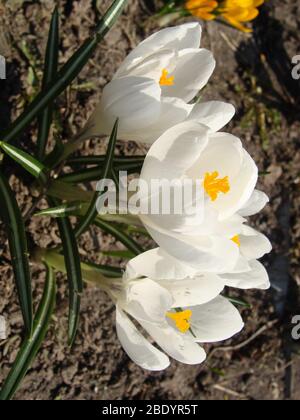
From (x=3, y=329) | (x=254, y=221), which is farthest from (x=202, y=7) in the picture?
(x=3, y=329)

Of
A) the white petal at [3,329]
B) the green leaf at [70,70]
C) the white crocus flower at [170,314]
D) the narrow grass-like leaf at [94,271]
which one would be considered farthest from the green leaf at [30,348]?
the green leaf at [70,70]

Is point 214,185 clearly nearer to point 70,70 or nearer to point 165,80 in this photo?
point 165,80

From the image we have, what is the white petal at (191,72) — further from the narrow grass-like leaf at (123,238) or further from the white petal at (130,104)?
the narrow grass-like leaf at (123,238)

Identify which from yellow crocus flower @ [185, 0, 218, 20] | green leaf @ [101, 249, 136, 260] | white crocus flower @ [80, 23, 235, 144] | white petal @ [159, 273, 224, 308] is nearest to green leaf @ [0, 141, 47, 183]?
white crocus flower @ [80, 23, 235, 144]

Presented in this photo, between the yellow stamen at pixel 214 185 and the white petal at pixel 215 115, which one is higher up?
the white petal at pixel 215 115

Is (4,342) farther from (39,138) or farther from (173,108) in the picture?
(173,108)

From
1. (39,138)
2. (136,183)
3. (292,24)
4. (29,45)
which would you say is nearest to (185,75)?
(136,183)

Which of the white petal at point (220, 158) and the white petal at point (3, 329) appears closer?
the white petal at point (220, 158)

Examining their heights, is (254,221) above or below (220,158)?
below
